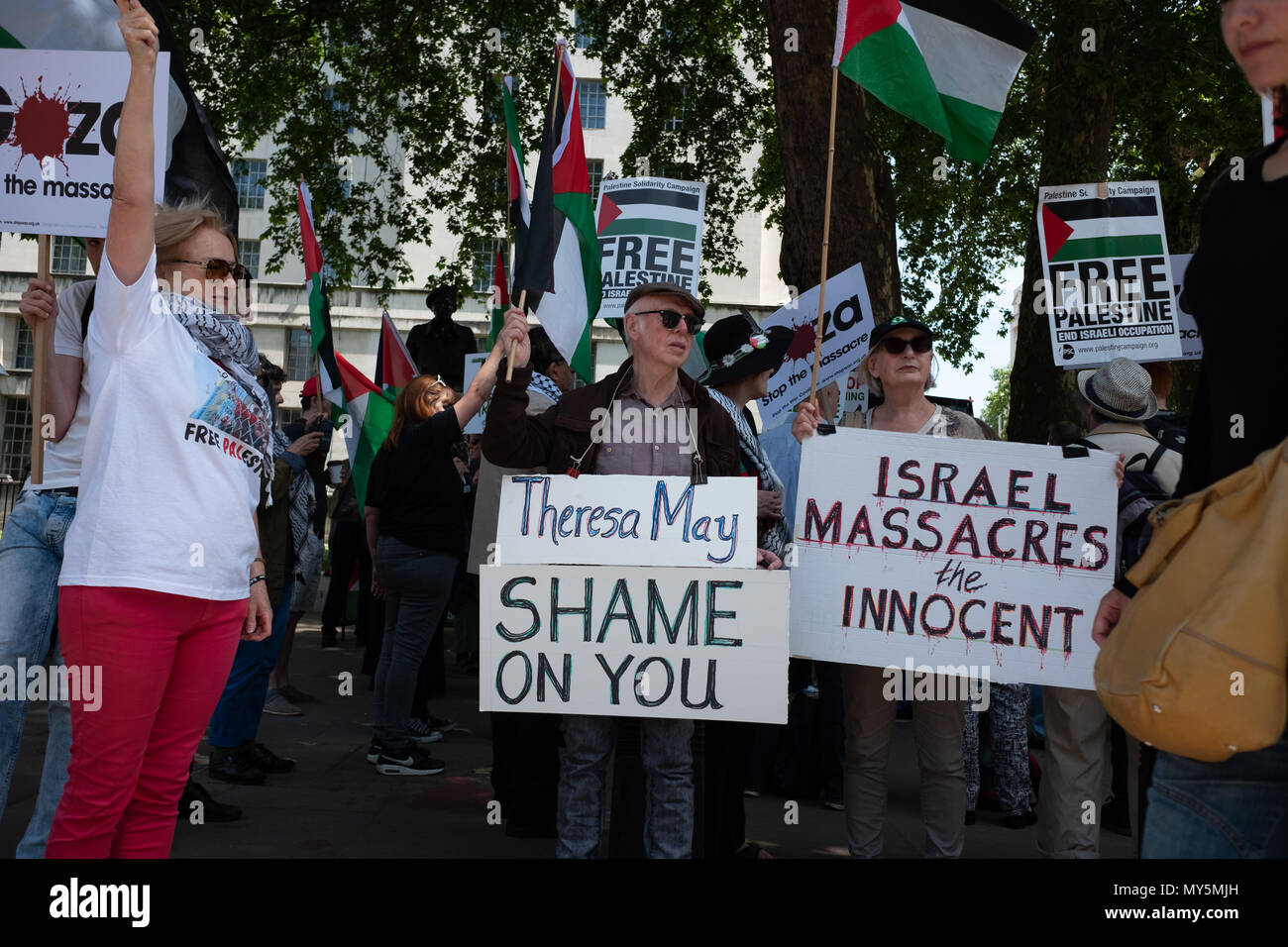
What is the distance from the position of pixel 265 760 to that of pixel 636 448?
10.5 feet

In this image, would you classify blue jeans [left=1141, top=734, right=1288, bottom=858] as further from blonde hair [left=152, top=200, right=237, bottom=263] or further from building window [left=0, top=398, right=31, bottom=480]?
building window [left=0, top=398, right=31, bottom=480]

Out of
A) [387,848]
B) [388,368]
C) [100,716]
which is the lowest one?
[387,848]

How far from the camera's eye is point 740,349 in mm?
5281

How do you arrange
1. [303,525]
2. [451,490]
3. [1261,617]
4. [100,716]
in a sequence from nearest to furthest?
[1261,617], [100,716], [451,490], [303,525]

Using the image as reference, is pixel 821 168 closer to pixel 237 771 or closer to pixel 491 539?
pixel 491 539

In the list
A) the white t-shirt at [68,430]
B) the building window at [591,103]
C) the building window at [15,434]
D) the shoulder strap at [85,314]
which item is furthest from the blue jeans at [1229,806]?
the building window at [15,434]

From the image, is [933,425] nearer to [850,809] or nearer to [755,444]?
[755,444]

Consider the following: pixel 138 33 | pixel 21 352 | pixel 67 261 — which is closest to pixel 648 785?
pixel 138 33

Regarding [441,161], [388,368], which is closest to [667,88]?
[441,161]

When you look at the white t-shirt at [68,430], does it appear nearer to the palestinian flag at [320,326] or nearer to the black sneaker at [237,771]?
the black sneaker at [237,771]

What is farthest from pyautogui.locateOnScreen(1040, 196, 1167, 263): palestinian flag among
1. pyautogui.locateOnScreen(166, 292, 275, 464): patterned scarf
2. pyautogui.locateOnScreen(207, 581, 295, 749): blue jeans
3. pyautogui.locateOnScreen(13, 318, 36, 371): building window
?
pyautogui.locateOnScreen(13, 318, 36, 371): building window

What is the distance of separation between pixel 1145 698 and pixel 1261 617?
0.71 feet

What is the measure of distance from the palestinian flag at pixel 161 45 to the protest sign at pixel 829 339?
3739 millimetres
